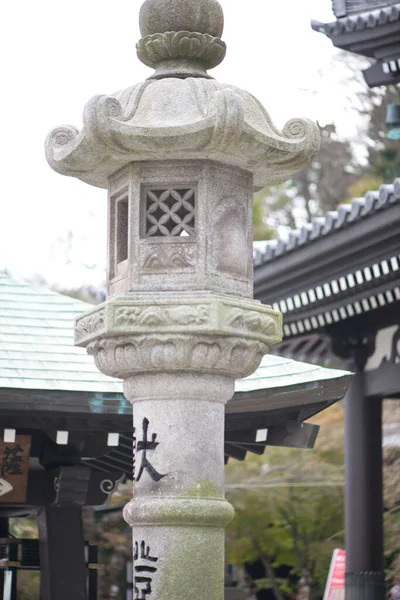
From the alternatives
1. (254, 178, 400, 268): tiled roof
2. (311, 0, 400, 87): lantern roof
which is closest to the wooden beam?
(254, 178, 400, 268): tiled roof

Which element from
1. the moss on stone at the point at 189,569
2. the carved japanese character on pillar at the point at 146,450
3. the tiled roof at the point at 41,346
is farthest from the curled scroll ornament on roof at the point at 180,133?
the tiled roof at the point at 41,346

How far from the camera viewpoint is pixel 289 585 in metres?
22.1

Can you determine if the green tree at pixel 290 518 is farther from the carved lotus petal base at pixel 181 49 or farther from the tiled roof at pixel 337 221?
the carved lotus petal base at pixel 181 49

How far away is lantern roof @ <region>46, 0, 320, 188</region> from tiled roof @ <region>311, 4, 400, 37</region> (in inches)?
250

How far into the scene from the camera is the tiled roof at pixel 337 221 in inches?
454

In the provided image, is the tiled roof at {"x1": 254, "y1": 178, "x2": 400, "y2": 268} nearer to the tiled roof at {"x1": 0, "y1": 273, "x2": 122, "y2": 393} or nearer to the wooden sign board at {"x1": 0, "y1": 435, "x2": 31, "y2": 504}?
the tiled roof at {"x1": 0, "y1": 273, "x2": 122, "y2": 393}

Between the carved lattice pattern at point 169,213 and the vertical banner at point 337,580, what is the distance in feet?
29.4

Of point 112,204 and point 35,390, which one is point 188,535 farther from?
point 35,390

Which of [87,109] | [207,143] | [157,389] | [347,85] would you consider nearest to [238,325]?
[157,389]

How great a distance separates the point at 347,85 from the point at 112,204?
2886 cm

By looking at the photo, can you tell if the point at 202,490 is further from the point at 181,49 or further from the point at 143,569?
the point at 181,49

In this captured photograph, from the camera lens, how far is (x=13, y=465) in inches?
412

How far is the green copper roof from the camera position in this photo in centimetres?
973

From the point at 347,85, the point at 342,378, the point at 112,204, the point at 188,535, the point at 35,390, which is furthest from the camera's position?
the point at 347,85
